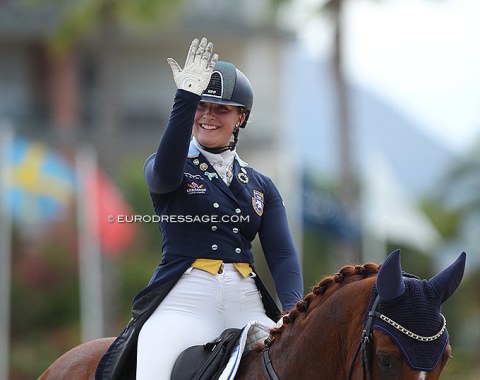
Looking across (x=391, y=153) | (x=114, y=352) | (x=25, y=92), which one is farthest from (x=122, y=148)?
(x=114, y=352)

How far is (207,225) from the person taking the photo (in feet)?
19.7

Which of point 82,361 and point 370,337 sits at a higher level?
point 370,337

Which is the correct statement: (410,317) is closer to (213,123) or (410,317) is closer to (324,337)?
(324,337)

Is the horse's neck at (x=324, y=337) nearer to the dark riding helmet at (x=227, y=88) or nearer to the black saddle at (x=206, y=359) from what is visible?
the black saddle at (x=206, y=359)

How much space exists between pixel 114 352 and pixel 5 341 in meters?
Answer: 20.4

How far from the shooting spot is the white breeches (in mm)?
5773

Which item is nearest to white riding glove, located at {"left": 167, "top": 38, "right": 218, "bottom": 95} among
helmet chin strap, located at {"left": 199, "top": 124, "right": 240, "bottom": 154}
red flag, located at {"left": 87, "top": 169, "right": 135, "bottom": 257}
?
helmet chin strap, located at {"left": 199, "top": 124, "right": 240, "bottom": 154}

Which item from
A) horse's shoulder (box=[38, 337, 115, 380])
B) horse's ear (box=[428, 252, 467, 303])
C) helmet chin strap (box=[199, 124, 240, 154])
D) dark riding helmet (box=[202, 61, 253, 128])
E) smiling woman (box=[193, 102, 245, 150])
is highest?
dark riding helmet (box=[202, 61, 253, 128])

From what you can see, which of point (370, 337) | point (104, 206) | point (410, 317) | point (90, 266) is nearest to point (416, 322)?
point (410, 317)

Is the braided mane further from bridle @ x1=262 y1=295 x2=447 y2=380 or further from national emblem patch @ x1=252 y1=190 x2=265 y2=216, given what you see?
national emblem patch @ x1=252 y1=190 x2=265 y2=216

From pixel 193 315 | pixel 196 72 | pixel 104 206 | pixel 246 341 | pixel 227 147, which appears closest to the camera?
pixel 196 72

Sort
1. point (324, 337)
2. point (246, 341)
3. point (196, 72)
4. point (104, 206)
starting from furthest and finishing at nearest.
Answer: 1. point (104, 206)
2. point (246, 341)
3. point (196, 72)
4. point (324, 337)

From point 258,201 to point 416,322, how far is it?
5.30 ft

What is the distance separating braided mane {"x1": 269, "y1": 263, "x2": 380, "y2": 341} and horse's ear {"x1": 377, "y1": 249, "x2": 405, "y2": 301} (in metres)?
0.36
